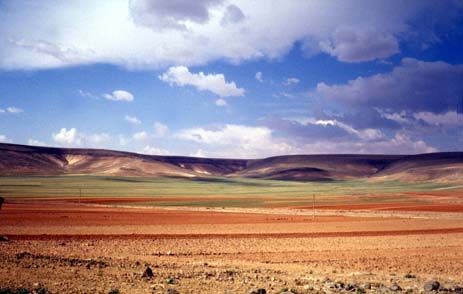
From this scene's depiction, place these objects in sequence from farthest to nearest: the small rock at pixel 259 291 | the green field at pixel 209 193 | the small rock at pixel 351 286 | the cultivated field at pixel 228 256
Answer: the green field at pixel 209 193 < the cultivated field at pixel 228 256 < the small rock at pixel 351 286 < the small rock at pixel 259 291

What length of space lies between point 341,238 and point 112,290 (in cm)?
2093

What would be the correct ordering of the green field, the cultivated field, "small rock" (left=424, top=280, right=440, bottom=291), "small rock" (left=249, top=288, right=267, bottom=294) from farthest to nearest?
the green field < "small rock" (left=424, top=280, right=440, bottom=291) < the cultivated field < "small rock" (left=249, top=288, right=267, bottom=294)

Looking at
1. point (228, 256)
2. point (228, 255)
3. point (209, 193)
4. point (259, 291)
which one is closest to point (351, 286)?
point (259, 291)

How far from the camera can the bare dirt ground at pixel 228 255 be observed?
1452 centimetres

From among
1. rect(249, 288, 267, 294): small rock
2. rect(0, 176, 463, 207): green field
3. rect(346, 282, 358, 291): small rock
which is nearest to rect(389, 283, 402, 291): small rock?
rect(346, 282, 358, 291): small rock

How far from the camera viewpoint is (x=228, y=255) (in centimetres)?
2323

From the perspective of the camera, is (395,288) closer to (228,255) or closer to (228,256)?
(228,256)

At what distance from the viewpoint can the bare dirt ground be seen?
14.5 metres

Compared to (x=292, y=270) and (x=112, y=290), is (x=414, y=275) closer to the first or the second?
(x=292, y=270)

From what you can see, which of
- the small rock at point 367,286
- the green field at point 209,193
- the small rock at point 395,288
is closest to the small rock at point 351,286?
the small rock at point 367,286

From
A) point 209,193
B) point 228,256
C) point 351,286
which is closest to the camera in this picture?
point 351,286

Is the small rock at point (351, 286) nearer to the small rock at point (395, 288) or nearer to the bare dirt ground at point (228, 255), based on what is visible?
the bare dirt ground at point (228, 255)

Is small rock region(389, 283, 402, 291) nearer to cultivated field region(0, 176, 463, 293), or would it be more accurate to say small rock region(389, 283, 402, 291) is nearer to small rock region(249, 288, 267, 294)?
cultivated field region(0, 176, 463, 293)

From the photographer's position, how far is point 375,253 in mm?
24188
